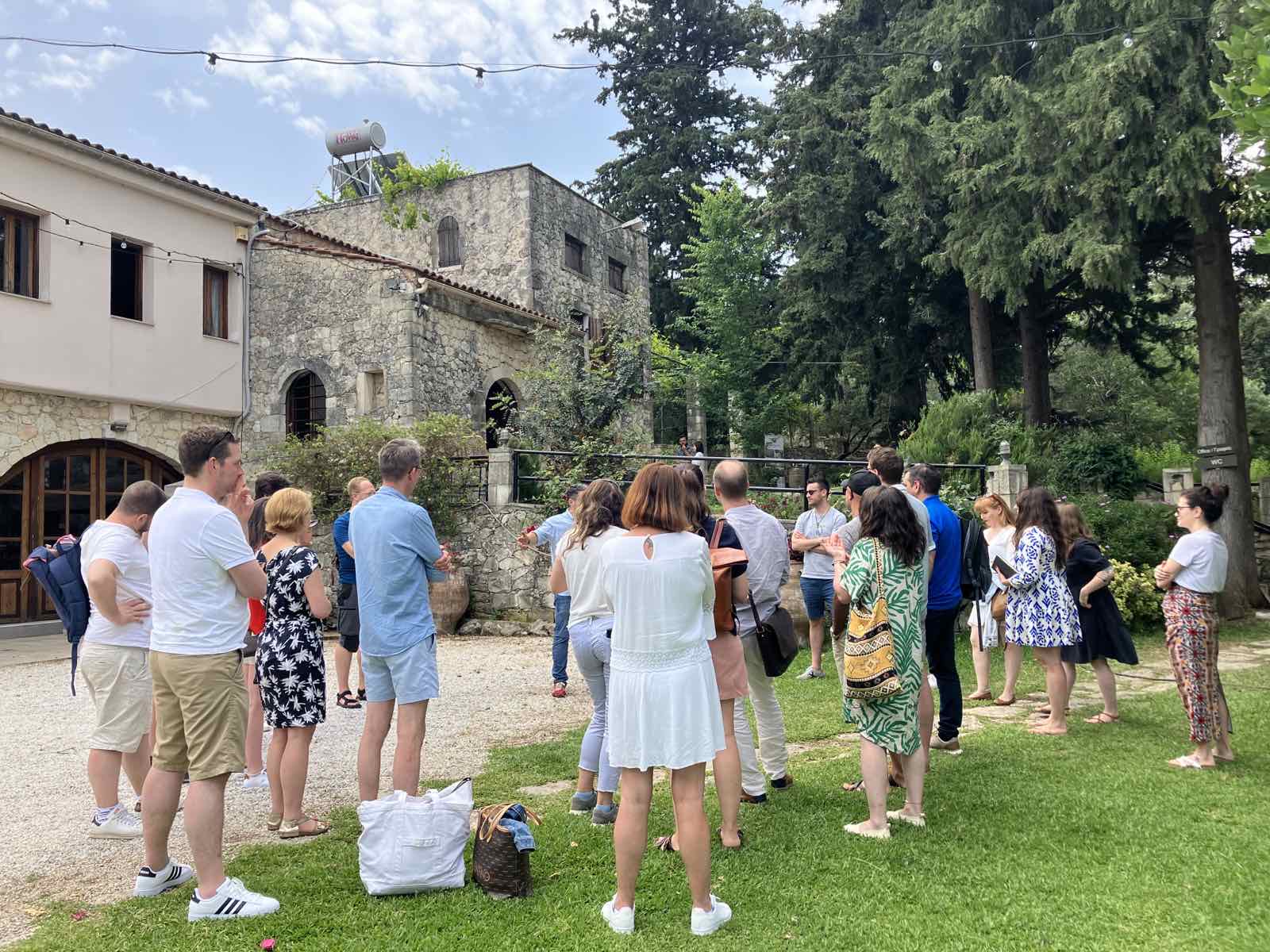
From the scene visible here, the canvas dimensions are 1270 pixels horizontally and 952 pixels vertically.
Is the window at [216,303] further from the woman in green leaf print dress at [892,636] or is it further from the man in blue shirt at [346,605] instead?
the woman in green leaf print dress at [892,636]

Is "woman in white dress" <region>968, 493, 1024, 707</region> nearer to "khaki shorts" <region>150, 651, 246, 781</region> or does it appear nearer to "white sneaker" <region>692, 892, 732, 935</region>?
"white sneaker" <region>692, 892, 732, 935</region>

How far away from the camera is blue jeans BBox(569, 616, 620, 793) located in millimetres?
4266

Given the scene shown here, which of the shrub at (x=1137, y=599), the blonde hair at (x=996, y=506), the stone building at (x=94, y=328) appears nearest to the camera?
the blonde hair at (x=996, y=506)

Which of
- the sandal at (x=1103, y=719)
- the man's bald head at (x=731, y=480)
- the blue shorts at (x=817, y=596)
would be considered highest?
the man's bald head at (x=731, y=480)

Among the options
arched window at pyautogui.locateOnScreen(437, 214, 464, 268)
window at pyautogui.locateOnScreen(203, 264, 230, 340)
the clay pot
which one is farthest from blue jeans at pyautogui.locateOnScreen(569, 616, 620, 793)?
arched window at pyautogui.locateOnScreen(437, 214, 464, 268)

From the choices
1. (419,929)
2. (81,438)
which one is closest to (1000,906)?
(419,929)

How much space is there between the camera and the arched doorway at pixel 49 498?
40.4ft

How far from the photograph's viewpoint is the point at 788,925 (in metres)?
3.25

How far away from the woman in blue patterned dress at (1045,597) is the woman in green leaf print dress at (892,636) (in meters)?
2.27

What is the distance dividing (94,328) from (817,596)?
11.6m

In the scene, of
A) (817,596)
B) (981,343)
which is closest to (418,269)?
(817,596)

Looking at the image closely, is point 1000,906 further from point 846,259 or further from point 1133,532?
point 846,259

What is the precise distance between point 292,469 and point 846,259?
10981mm

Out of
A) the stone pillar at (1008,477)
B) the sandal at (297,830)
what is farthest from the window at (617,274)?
the sandal at (297,830)
